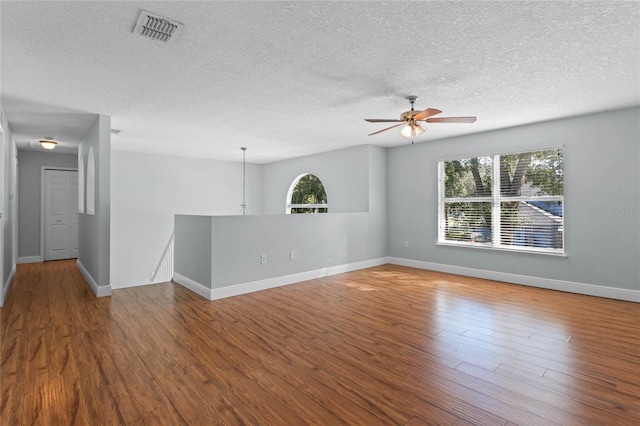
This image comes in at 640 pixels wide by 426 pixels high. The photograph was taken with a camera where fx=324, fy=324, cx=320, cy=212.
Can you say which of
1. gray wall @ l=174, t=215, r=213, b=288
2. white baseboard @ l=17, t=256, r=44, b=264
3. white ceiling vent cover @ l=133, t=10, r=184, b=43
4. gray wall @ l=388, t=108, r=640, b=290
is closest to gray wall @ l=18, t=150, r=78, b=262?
white baseboard @ l=17, t=256, r=44, b=264

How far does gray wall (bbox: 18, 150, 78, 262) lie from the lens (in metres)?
6.89

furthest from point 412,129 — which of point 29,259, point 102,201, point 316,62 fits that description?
point 29,259

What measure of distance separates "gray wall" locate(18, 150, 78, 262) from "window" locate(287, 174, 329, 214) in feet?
18.0

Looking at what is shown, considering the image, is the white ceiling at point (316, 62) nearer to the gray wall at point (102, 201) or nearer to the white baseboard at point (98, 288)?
the gray wall at point (102, 201)

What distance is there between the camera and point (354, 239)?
599 cm

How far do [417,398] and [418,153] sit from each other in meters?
4.87

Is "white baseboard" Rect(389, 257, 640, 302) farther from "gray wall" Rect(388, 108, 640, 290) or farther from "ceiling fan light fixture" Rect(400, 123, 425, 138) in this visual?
"ceiling fan light fixture" Rect(400, 123, 425, 138)

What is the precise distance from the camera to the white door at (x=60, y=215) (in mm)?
7219

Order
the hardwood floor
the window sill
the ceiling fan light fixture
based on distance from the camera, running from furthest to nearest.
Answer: the window sill → the ceiling fan light fixture → the hardwood floor

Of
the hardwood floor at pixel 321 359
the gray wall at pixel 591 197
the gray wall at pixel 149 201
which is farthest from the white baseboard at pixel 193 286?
the gray wall at pixel 591 197

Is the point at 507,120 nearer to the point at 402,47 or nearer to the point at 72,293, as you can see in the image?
the point at 402,47

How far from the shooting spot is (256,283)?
4.52m

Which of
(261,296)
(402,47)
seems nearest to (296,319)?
(261,296)

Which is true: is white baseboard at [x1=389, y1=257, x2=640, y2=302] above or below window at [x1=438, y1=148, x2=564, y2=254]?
below
